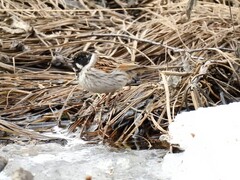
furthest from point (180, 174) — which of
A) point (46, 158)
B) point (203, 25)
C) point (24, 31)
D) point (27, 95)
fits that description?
point (24, 31)

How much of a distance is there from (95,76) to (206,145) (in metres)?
1.37

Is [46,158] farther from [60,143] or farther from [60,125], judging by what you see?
[60,125]

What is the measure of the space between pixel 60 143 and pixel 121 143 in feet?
1.09

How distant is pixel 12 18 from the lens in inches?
229

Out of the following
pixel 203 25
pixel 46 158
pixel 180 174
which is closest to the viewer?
pixel 180 174

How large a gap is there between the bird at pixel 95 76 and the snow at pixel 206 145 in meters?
0.83

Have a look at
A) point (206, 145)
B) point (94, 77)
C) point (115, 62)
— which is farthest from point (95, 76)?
point (206, 145)

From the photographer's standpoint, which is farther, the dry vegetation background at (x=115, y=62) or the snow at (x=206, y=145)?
the dry vegetation background at (x=115, y=62)

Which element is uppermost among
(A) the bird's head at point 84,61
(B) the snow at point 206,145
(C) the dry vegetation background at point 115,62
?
(B) the snow at point 206,145

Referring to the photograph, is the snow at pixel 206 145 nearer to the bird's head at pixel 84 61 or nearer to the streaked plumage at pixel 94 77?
the streaked plumage at pixel 94 77

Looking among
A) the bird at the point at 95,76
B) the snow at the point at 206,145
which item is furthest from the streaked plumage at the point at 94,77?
the snow at the point at 206,145

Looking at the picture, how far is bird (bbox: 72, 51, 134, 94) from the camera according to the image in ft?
14.2

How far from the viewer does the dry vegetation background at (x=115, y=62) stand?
409 cm

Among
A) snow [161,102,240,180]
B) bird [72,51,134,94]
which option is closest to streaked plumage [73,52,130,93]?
bird [72,51,134,94]
